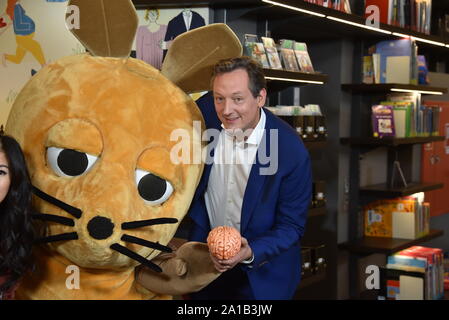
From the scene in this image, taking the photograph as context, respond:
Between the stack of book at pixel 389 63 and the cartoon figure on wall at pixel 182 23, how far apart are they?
6.80 ft

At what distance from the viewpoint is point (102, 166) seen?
1810 mm

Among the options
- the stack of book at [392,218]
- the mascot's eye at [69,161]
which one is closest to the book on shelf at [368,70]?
the stack of book at [392,218]

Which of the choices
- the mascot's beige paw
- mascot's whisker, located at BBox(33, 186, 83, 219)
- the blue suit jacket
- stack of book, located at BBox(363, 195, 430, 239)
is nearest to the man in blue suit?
the blue suit jacket

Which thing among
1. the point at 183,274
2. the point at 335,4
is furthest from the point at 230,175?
the point at 335,4

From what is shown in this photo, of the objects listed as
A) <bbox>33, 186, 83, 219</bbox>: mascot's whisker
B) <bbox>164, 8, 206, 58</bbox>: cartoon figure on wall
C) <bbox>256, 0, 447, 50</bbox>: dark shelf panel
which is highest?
<bbox>256, 0, 447, 50</bbox>: dark shelf panel

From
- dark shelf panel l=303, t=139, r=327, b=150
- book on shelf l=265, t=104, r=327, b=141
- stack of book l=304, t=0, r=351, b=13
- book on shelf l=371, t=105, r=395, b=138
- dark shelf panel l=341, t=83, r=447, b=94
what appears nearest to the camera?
book on shelf l=265, t=104, r=327, b=141

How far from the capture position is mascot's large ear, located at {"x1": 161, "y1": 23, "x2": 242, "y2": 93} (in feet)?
6.81

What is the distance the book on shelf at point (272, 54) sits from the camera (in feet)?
11.7

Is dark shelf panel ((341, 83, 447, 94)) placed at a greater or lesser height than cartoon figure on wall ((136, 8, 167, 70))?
lesser

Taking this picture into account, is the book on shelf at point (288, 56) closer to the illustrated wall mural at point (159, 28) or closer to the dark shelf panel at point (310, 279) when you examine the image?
the illustrated wall mural at point (159, 28)

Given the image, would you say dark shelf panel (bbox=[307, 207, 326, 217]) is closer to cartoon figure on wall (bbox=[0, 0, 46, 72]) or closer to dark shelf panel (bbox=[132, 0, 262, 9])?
dark shelf panel (bbox=[132, 0, 262, 9])

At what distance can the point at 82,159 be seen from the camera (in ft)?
5.98

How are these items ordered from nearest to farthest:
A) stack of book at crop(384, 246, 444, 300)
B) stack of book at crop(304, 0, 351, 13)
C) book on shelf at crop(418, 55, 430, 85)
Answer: stack of book at crop(304, 0, 351, 13) → stack of book at crop(384, 246, 444, 300) → book on shelf at crop(418, 55, 430, 85)

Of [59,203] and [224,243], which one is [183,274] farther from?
[59,203]
